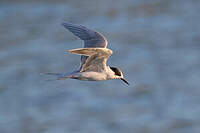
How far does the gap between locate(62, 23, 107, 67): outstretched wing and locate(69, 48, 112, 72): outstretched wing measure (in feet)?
0.43

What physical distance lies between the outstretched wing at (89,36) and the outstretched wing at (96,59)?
0.13 m

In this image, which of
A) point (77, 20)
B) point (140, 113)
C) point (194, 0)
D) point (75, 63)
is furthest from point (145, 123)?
point (194, 0)

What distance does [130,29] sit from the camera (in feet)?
90.5

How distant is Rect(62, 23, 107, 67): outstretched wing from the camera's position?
848 centimetres

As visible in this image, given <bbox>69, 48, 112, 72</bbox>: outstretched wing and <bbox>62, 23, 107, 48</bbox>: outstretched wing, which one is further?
<bbox>62, 23, 107, 48</bbox>: outstretched wing

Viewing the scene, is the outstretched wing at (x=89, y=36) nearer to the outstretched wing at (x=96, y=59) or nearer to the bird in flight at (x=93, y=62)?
the bird in flight at (x=93, y=62)

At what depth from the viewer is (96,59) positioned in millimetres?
8305

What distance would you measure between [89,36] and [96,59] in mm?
430

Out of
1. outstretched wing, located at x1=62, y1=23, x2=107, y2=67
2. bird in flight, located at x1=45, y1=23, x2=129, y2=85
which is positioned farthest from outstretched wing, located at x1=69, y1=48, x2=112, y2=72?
outstretched wing, located at x1=62, y1=23, x2=107, y2=67

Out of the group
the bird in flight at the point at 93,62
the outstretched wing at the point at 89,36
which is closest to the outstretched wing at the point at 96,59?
the bird in flight at the point at 93,62

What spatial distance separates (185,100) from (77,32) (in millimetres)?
14177

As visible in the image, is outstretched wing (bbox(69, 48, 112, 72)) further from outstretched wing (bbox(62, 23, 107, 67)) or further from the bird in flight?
outstretched wing (bbox(62, 23, 107, 67))

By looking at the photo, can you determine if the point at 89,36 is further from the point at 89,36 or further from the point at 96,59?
the point at 96,59

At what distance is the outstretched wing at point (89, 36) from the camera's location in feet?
27.8
